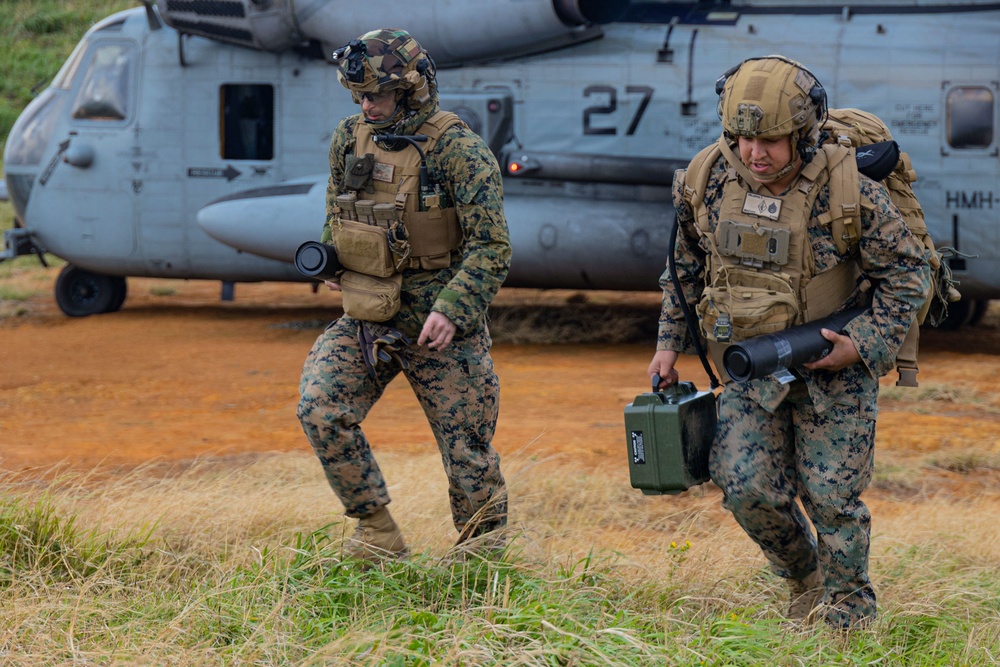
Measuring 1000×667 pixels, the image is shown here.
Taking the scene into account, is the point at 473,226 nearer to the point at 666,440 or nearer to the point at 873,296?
the point at 666,440

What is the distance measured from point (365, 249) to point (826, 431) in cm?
169

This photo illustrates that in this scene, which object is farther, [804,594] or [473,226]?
[473,226]

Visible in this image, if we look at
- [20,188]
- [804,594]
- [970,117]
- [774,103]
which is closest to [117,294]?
[20,188]

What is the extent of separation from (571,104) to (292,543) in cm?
667

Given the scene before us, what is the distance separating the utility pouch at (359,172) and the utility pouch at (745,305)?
127 cm

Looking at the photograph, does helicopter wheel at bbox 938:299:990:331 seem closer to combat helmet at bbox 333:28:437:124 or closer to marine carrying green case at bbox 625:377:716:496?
marine carrying green case at bbox 625:377:716:496

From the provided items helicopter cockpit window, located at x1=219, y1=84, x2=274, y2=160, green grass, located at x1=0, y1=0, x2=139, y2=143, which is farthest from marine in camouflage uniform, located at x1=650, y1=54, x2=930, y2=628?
green grass, located at x1=0, y1=0, x2=139, y2=143

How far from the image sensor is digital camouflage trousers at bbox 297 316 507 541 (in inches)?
164

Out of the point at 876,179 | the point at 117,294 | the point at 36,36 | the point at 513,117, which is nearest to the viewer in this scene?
the point at 876,179

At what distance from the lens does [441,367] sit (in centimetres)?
428

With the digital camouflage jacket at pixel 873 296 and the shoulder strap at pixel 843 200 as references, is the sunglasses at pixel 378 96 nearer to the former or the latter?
Result: the digital camouflage jacket at pixel 873 296

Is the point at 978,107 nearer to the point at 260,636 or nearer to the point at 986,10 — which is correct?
the point at 986,10

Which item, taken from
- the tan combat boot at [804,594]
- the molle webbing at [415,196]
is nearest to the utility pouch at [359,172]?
the molle webbing at [415,196]

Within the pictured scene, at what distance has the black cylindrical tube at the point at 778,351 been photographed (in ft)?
11.3
